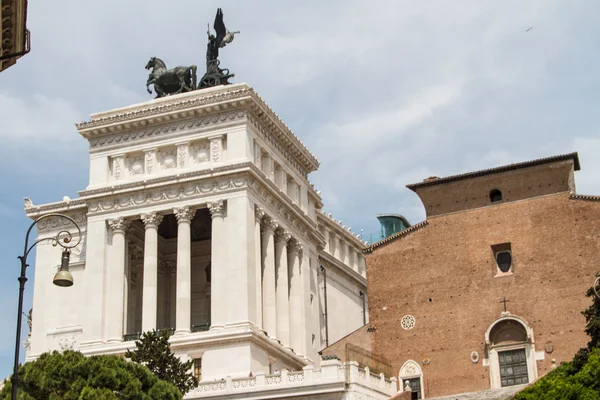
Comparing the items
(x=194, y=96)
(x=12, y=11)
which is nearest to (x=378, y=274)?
(x=194, y=96)

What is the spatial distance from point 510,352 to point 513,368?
894 millimetres

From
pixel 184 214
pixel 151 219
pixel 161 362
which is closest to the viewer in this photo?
pixel 161 362

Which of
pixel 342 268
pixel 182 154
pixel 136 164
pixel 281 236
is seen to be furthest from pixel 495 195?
pixel 342 268

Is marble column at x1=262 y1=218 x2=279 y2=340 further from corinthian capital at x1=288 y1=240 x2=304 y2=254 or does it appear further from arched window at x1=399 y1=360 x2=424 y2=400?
arched window at x1=399 y1=360 x2=424 y2=400

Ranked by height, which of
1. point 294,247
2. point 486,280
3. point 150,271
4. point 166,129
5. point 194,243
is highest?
point 166,129

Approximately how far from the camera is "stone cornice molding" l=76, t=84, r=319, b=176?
68812 mm

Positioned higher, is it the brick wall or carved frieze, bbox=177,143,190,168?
carved frieze, bbox=177,143,190,168

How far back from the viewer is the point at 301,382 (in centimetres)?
5669

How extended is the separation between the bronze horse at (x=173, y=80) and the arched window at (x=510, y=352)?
25.5 meters

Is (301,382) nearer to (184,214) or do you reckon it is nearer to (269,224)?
(269,224)

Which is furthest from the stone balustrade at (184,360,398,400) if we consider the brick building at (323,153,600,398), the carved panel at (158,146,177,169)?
the carved panel at (158,146,177,169)

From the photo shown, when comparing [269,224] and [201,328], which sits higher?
[269,224]

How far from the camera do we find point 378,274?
65.1 m

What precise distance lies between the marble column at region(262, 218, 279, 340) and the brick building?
481 centimetres
